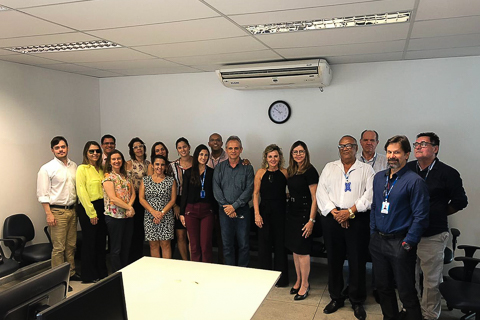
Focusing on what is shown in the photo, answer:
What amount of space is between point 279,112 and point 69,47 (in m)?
2.75

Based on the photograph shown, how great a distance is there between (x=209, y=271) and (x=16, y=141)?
343 centimetres

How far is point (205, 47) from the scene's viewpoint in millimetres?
3857

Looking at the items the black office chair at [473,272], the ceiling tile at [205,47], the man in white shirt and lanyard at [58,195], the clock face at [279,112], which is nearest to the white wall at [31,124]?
the man in white shirt and lanyard at [58,195]

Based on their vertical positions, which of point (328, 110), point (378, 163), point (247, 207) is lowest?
point (247, 207)

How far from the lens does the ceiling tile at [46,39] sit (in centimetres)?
338

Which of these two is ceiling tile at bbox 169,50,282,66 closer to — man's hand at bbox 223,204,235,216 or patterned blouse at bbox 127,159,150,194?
patterned blouse at bbox 127,159,150,194

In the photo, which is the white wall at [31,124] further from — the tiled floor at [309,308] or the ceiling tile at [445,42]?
the ceiling tile at [445,42]

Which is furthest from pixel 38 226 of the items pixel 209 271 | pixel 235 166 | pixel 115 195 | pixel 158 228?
pixel 209 271

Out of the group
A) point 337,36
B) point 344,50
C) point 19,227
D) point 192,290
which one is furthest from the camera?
point 19,227

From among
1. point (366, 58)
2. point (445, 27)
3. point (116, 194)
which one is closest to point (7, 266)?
point (116, 194)

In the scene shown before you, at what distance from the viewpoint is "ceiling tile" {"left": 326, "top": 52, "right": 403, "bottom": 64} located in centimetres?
439

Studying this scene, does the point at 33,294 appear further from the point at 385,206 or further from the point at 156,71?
the point at 156,71

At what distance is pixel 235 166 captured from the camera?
444cm

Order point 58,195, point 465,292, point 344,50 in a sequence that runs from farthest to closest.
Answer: point 58,195, point 344,50, point 465,292
